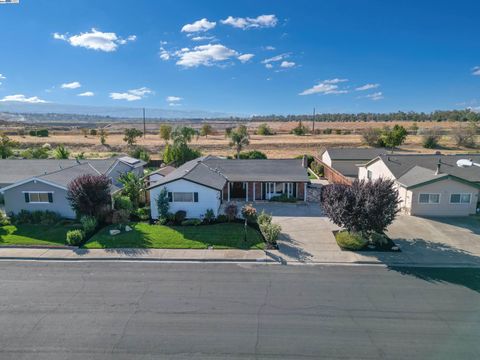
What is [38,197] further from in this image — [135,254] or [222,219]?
[222,219]

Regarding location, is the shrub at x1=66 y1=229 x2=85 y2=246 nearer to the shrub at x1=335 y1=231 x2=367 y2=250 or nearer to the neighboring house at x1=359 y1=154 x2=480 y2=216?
the shrub at x1=335 y1=231 x2=367 y2=250

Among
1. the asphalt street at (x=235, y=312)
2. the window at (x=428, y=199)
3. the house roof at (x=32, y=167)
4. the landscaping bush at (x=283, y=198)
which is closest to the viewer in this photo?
the asphalt street at (x=235, y=312)

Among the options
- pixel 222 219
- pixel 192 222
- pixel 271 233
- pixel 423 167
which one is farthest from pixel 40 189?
pixel 423 167

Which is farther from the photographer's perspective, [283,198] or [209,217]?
[283,198]

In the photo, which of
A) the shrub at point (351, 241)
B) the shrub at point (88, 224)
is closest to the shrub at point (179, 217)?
the shrub at point (88, 224)

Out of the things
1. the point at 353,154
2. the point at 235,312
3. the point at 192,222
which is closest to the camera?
the point at 235,312

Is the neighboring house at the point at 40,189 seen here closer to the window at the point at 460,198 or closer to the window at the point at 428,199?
the window at the point at 428,199
